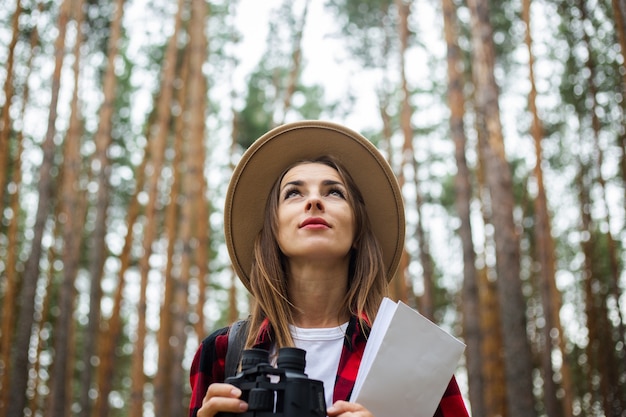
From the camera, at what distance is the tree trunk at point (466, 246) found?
18.9 ft

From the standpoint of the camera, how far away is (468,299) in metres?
5.76

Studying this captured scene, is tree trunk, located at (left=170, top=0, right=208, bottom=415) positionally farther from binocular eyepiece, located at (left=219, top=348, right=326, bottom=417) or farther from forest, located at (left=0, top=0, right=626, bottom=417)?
binocular eyepiece, located at (left=219, top=348, right=326, bottom=417)

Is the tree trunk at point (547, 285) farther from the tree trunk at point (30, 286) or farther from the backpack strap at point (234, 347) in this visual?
the backpack strap at point (234, 347)

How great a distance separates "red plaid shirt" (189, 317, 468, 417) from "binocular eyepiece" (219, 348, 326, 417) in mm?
192

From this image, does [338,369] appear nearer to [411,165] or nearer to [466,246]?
[466,246]

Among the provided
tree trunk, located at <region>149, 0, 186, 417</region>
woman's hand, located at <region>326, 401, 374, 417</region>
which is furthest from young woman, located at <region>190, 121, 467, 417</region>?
tree trunk, located at <region>149, 0, 186, 417</region>

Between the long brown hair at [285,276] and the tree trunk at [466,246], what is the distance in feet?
14.6

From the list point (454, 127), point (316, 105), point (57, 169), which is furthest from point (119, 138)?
point (454, 127)

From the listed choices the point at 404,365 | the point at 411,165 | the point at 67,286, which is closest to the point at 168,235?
the point at 67,286

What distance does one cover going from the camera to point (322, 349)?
4.40 ft

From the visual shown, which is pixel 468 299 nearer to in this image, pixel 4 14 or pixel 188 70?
pixel 188 70

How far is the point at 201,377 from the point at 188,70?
346 inches

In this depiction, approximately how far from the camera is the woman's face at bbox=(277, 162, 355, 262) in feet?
4.50

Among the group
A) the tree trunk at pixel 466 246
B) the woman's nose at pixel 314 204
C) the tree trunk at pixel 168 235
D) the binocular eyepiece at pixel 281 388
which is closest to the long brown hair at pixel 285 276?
the woman's nose at pixel 314 204
